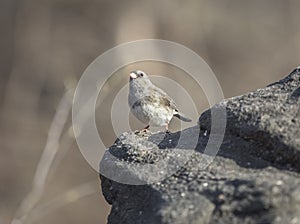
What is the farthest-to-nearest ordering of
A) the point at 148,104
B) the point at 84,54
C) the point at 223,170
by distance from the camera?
the point at 84,54, the point at 148,104, the point at 223,170

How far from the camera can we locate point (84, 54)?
1223 cm

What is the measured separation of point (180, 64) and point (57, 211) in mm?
3336

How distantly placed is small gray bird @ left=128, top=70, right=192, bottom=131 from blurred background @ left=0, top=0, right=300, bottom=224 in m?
3.66

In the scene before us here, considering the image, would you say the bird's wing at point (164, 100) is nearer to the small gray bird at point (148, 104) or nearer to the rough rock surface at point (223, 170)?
the small gray bird at point (148, 104)

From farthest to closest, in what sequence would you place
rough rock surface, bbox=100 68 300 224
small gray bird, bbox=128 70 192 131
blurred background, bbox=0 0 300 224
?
blurred background, bbox=0 0 300 224
small gray bird, bbox=128 70 192 131
rough rock surface, bbox=100 68 300 224

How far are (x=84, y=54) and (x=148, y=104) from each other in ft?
25.0

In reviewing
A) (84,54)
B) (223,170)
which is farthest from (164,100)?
(84,54)

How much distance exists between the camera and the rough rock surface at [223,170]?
8.08 feet

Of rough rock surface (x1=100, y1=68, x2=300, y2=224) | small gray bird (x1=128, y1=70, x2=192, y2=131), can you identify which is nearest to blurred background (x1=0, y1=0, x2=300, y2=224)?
small gray bird (x1=128, y1=70, x2=192, y2=131)

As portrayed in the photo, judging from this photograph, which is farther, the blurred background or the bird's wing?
the blurred background

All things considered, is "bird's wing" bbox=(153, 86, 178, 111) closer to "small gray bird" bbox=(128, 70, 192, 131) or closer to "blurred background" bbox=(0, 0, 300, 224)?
"small gray bird" bbox=(128, 70, 192, 131)

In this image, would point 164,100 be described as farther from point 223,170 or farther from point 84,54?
point 84,54

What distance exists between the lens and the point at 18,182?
10.4m

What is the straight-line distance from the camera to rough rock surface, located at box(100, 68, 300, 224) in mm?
2463
